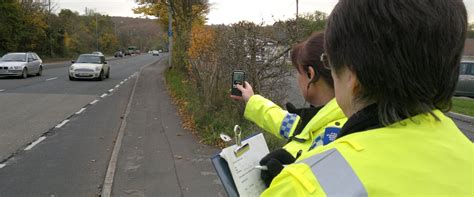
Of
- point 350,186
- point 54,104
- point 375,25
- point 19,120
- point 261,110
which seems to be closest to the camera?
point 350,186

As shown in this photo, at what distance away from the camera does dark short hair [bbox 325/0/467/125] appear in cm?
104

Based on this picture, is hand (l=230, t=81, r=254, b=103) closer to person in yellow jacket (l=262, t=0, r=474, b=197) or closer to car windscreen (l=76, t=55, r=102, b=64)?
person in yellow jacket (l=262, t=0, r=474, b=197)

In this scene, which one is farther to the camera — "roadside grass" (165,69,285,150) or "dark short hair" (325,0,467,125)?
"roadside grass" (165,69,285,150)

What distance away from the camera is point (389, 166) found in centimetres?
96

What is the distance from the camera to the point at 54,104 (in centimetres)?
1348

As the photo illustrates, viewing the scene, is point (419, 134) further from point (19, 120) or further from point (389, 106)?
point (19, 120)

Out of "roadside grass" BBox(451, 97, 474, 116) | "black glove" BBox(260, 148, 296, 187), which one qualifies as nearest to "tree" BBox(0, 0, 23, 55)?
"roadside grass" BBox(451, 97, 474, 116)

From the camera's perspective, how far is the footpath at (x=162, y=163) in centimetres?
518

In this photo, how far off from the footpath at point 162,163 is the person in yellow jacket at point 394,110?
13.4ft

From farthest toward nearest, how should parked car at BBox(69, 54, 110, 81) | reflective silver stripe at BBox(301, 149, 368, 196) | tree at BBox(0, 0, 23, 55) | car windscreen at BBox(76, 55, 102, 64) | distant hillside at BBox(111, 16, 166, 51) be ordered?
distant hillside at BBox(111, 16, 166, 51), tree at BBox(0, 0, 23, 55), car windscreen at BBox(76, 55, 102, 64), parked car at BBox(69, 54, 110, 81), reflective silver stripe at BBox(301, 149, 368, 196)

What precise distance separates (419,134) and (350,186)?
210 mm

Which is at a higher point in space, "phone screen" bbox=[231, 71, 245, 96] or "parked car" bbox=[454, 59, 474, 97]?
"phone screen" bbox=[231, 71, 245, 96]

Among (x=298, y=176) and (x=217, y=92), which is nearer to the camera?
(x=298, y=176)

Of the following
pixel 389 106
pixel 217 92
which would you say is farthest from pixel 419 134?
pixel 217 92
